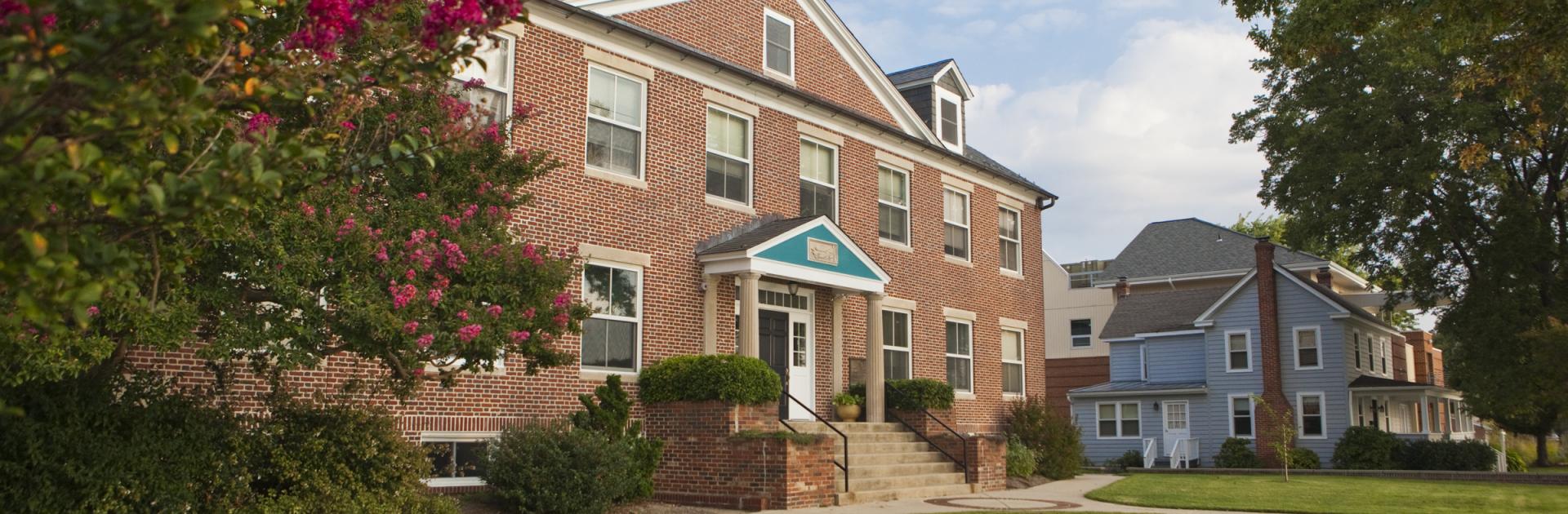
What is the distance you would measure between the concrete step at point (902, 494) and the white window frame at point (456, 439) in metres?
4.53

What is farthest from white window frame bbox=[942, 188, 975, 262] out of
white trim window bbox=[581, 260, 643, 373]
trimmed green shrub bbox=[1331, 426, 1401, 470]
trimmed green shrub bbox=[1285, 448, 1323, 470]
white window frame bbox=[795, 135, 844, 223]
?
trimmed green shrub bbox=[1331, 426, 1401, 470]

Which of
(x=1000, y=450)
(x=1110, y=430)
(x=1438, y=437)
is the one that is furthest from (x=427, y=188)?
(x=1438, y=437)

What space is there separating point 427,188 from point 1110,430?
1304 inches

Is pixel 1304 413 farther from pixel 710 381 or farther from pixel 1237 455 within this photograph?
pixel 710 381

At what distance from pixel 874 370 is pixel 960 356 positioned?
4596mm

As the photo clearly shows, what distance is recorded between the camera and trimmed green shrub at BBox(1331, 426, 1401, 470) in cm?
3262

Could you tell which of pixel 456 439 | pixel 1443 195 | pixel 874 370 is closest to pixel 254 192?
pixel 456 439

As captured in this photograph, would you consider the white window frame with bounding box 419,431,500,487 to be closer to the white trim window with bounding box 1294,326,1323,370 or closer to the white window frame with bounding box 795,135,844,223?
the white window frame with bounding box 795,135,844,223

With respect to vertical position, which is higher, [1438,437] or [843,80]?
[843,80]

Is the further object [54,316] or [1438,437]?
[1438,437]

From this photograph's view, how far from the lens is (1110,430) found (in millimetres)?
39438

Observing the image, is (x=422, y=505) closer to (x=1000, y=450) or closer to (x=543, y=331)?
(x=543, y=331)

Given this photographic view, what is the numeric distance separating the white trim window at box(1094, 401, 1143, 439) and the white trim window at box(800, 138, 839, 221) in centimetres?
2189

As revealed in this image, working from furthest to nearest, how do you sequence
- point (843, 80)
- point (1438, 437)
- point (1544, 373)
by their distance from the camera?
point (1438, 437) → point (1544, 373) → point (843, 80)
